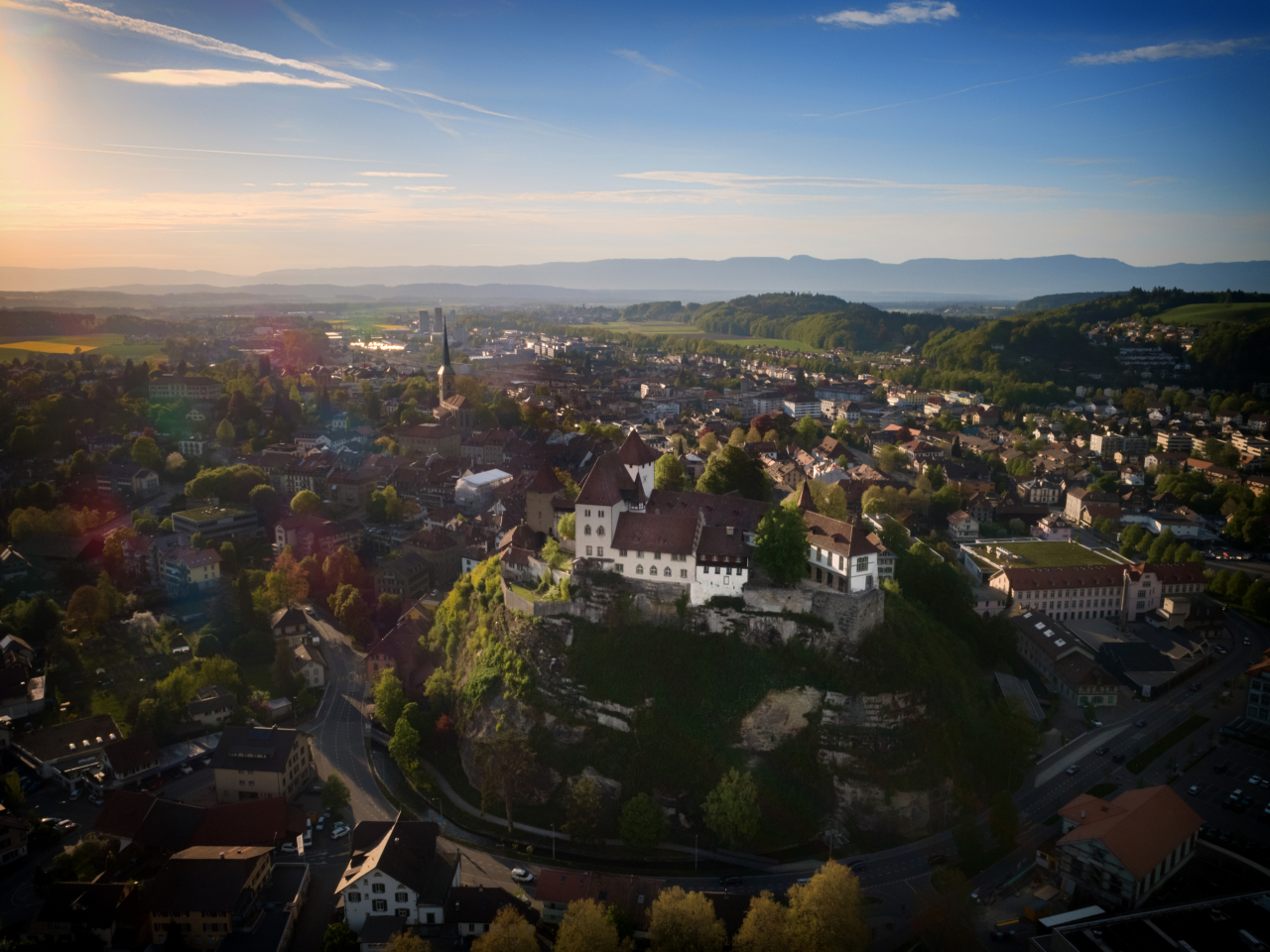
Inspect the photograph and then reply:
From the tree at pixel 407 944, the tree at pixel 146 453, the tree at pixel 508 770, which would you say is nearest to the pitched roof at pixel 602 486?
the tree at pixel 508 770

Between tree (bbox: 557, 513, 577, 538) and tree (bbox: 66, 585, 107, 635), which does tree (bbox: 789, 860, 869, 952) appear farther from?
tree (bbox: 66, 585, 107, 635)

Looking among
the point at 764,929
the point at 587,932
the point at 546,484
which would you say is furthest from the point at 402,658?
the point at 764,929

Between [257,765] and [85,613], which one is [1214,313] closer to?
[257,765]

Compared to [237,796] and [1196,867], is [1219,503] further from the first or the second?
[237,796]

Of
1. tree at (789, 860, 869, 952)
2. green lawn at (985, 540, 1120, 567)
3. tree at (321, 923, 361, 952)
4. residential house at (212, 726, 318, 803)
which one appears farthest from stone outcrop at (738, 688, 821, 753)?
green lawn at (985, 540, 1120, 567)

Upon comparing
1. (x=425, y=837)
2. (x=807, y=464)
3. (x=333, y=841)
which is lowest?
(x=333, y=841)

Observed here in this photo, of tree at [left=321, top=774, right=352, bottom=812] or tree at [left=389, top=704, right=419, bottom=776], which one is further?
tree at [left=389, top=704, right=419, bottom=776]

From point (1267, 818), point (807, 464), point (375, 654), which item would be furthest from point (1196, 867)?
point (807, 464)
